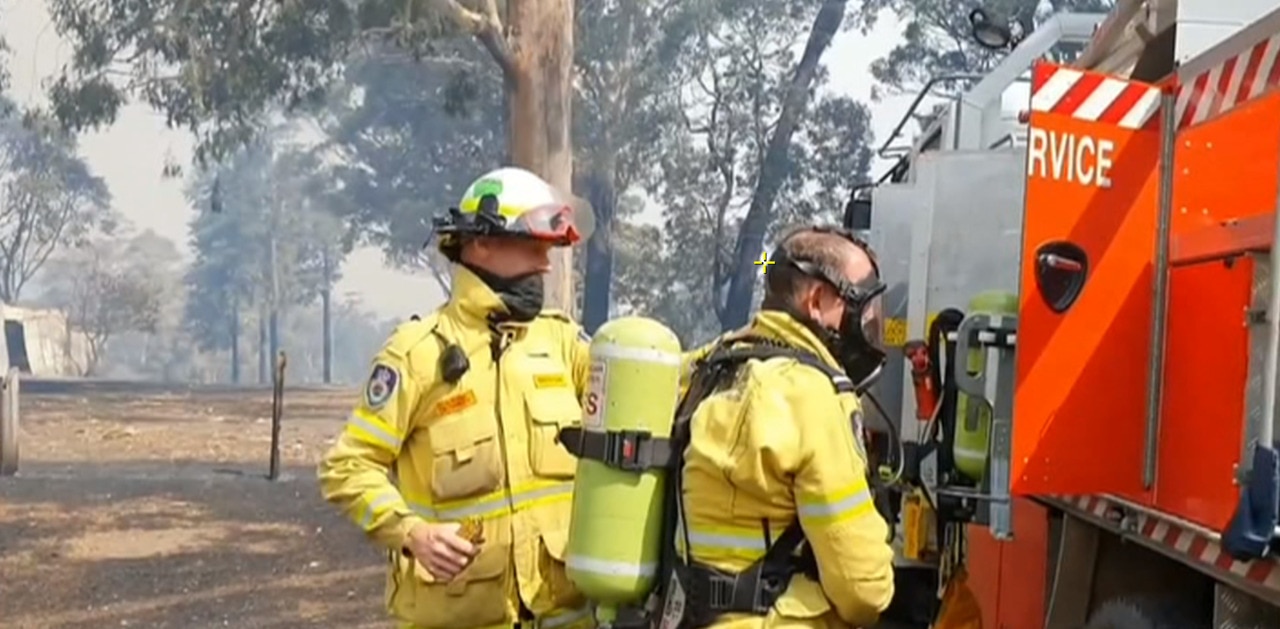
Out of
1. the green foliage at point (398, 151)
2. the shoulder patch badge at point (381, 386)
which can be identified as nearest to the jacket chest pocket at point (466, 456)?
the shoulder patch badge at point (381, 386)

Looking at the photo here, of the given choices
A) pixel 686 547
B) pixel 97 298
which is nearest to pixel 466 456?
pixel 686 547

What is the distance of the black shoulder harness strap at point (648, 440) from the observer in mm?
2891

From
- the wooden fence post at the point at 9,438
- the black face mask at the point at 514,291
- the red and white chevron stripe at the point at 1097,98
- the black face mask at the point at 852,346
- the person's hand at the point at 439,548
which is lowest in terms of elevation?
the wooden fence post at the point at 9,438

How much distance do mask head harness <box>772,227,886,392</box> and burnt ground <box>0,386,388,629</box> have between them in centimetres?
580

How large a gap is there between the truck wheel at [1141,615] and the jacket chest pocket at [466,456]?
4.65 feet

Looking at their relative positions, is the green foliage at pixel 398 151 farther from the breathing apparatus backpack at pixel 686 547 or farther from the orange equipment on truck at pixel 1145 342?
the breathing apparatus backpack at pixel 686 547

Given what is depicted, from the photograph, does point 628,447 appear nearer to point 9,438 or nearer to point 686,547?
point 686,547

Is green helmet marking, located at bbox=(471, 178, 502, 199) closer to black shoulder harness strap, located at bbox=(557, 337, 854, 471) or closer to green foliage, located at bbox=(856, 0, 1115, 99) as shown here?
black shoulder harness strap, located at bbox=(557, 337, 854, 471)

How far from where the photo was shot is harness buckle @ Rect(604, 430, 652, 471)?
295cm

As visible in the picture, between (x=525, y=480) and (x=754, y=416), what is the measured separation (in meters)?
0.88

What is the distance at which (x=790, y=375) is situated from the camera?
9.16 ft

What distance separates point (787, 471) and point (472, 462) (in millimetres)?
931

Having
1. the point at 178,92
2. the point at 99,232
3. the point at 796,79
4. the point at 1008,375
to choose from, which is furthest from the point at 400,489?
the point at 99,232

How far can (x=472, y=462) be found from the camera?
3.43 m
